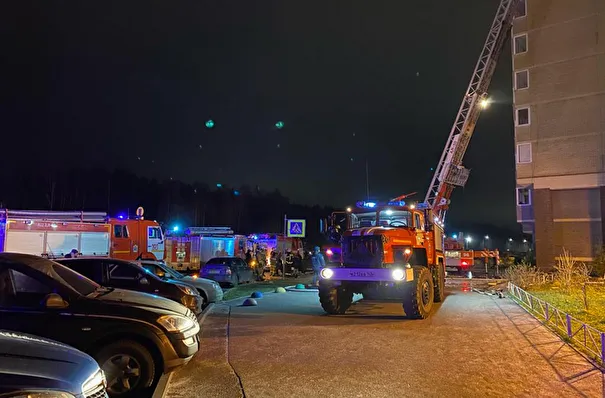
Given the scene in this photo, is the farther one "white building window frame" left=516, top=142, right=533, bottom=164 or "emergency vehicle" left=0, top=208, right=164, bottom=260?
"white building window frame" left=516, top=142, right=533, bottom=164

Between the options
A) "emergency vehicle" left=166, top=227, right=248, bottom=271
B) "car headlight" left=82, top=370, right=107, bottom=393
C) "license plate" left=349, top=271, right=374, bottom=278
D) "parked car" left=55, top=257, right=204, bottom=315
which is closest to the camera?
"car headlight" left=82, top=370, right=107, bottom=393

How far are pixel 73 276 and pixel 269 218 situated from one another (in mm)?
80773

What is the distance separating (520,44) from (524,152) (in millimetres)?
7338

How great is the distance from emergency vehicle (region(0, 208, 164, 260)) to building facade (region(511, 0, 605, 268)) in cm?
2462

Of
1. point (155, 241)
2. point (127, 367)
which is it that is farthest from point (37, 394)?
point (155, 241)

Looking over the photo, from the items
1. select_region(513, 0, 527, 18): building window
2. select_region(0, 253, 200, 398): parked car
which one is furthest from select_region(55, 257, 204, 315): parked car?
select_region(513, 0, 527, 18): building window

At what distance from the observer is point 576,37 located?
30094 millimetres

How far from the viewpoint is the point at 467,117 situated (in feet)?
99.3

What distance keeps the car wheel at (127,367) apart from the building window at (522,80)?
32.9 m

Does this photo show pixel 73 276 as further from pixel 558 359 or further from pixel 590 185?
pixel 590 185

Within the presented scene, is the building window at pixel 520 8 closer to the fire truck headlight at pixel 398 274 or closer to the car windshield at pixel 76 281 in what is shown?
the fire truck headlight at pixel 398 274

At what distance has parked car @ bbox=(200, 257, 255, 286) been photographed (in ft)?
66.7

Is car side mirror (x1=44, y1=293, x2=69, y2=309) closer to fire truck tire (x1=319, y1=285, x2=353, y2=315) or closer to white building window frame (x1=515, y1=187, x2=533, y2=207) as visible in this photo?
fire truck tire (x1=319, y1=285, x2=353, y2=315)

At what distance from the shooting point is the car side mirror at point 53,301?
5.34 meters
